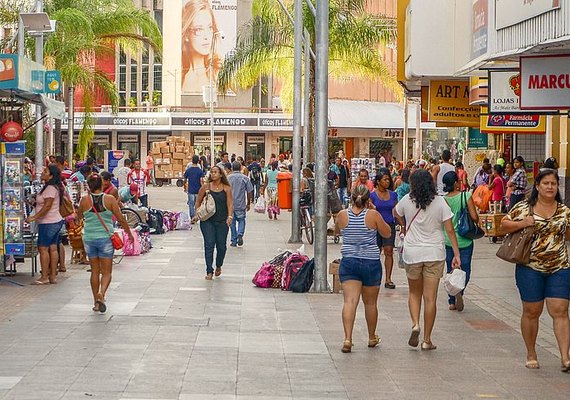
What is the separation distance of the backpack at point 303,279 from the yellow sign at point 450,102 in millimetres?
6935

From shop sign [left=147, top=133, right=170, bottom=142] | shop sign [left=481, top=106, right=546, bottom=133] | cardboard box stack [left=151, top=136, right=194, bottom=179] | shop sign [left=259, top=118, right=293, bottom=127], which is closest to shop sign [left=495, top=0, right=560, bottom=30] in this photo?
shop sign [left=481, top=106, right=546, bottom=133]

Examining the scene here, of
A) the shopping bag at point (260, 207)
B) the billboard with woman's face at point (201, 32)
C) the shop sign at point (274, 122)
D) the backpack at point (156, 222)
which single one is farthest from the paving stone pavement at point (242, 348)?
the billboard with woman's face at point (201, 32)

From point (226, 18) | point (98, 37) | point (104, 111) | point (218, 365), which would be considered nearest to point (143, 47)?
point (98, 37)

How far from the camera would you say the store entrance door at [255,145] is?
68.5 m

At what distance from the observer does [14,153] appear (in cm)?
1723

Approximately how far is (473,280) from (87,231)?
22.9ft

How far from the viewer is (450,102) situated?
22578 millimetres

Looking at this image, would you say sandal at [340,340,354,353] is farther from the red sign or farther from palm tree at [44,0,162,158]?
palm tree at [44,0,162,158]

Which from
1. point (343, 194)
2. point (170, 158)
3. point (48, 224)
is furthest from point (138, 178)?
point (170, 158)

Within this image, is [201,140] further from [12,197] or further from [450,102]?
[12,197]

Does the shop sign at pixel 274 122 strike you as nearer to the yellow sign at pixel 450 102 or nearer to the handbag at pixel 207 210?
the yellow sign at pixel 450 102

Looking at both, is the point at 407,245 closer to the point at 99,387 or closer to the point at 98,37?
the point at 99,387

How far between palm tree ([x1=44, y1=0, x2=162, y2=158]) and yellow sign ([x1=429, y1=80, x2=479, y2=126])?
Result: 18.3m

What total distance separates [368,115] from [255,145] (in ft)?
23.1
